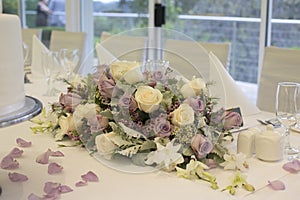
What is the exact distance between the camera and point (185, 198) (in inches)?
44.4

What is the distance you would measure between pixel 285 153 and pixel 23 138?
91cm

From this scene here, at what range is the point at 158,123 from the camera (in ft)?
4.36

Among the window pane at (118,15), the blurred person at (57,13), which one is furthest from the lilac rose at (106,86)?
the blurred person at (57,13)

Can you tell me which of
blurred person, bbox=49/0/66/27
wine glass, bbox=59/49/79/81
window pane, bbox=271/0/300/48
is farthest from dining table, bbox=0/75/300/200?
blurred person, bbox=49/0/66/27

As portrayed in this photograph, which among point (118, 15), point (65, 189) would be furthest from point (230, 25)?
point (65, 189)

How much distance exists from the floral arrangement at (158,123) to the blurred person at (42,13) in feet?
13.2

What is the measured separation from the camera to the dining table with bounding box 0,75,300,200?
3.77 ft

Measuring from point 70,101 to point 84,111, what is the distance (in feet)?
0.49

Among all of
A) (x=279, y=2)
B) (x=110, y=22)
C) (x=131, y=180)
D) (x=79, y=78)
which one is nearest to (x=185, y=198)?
(x=131, y=180)

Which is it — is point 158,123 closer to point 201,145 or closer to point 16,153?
point 201,145

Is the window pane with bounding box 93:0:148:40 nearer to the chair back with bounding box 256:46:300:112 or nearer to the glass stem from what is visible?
the chair back with bounding box 256:46:300:112

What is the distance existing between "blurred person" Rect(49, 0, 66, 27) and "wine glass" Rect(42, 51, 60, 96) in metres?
2.95

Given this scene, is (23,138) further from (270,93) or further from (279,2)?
(279,2)

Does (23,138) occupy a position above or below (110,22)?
below
